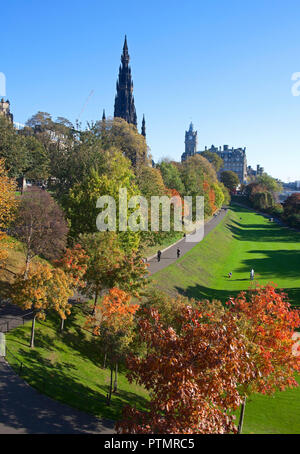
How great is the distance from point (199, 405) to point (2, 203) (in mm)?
20130

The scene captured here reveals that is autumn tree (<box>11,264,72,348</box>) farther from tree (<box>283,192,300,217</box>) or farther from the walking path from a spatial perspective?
tree (<box>283,192,300,217</box>)

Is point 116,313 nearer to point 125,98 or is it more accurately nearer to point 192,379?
point 192,379

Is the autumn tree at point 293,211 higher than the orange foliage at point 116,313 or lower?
higher

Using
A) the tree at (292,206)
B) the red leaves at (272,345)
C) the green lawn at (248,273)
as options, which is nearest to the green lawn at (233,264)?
the green lawn at (248,273)

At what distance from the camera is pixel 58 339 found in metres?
23.3

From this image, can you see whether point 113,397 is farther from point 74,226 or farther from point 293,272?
point 293,272

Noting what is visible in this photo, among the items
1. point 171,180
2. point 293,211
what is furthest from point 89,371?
point 293,211

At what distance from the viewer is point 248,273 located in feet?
184

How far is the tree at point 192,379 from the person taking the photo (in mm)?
11422

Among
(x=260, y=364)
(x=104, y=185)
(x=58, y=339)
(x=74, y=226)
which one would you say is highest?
(x=104, y=185)

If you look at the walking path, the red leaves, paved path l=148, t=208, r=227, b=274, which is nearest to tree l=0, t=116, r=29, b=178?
paved path l=148, t=208, r=227, b=274

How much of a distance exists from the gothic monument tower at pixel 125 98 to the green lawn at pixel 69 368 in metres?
92.4

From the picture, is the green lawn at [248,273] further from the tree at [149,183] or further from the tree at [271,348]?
the tree at [149,183]
